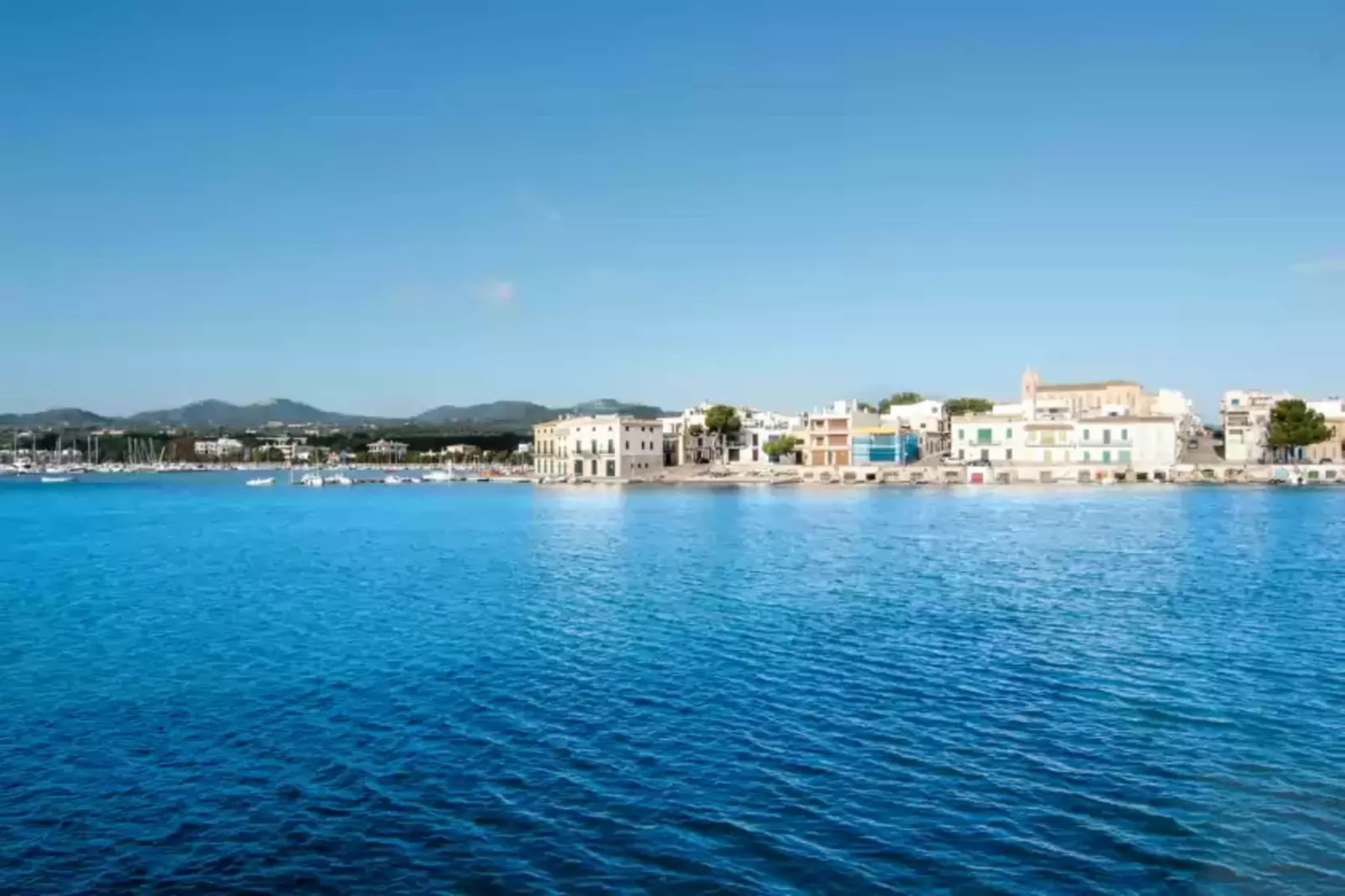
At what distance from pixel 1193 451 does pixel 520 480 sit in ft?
198

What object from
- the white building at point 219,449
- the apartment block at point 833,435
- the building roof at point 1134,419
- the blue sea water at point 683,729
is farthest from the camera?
the white building at point 219,449

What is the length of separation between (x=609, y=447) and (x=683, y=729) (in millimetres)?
79905

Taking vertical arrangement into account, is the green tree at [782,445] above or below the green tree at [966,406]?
below

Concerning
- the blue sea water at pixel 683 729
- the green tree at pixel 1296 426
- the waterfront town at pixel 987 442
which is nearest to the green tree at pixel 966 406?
the waterfront town at pixel 987 442

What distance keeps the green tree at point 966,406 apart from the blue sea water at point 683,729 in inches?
2822

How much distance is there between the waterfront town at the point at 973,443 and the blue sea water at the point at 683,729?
5055cm

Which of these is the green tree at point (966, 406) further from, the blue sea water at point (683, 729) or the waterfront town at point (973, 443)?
the blue sea water at point (683, 729)

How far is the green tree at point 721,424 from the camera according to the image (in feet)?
315

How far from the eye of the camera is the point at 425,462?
16225 cm

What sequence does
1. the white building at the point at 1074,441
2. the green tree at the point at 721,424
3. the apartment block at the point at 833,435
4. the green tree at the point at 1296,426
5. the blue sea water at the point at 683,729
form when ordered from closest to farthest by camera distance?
the blue sea water at the point at 683,729 → the green tree at the point at 1296,426 → the white building at the point at 1074,441 → the apartment block at the point at 833,435 → the green tree at the point at 721,424

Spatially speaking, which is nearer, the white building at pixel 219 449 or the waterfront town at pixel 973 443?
the waterfront town at pixel 973 443

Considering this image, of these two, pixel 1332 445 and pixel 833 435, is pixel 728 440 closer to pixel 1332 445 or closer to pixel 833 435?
pixel 833 435

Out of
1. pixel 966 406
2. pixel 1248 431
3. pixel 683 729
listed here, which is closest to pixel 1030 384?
pixel 966 406

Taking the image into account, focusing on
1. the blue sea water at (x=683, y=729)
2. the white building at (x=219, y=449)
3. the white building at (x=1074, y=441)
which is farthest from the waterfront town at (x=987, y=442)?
the white building at (x=219, y=449)
